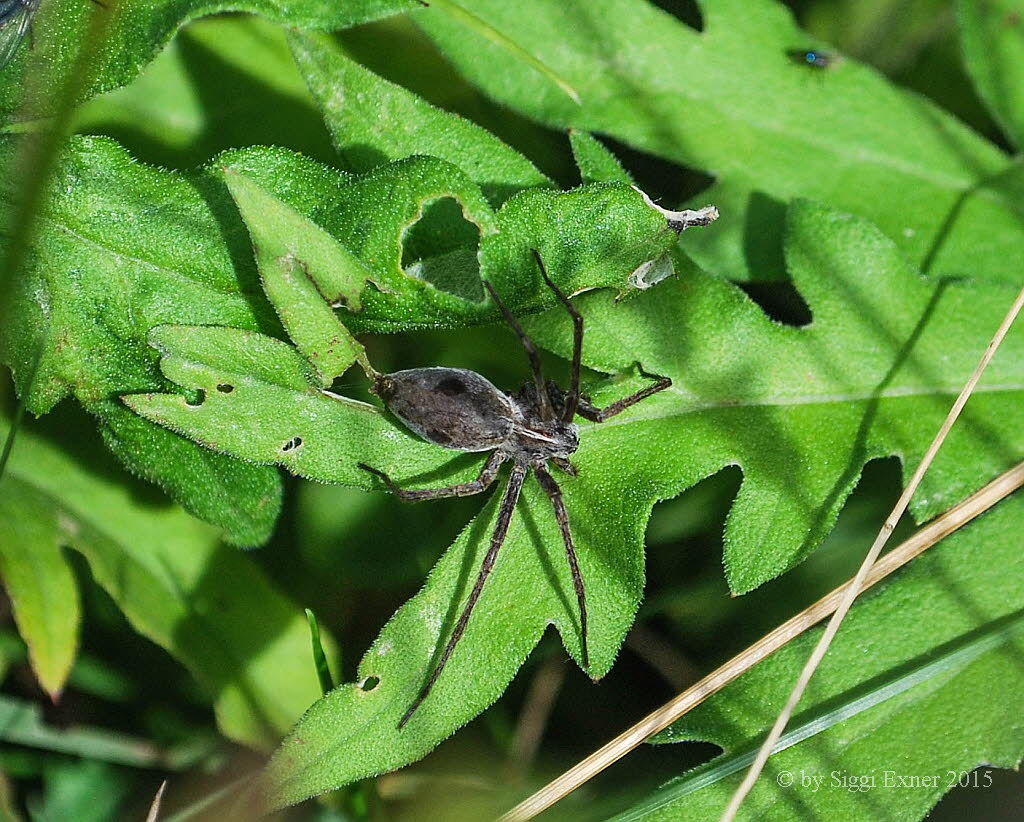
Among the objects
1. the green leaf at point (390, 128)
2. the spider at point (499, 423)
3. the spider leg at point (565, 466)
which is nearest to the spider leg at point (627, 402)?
the spider at point (499, 423)

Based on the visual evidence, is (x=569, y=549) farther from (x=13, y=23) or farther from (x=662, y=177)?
(x=13, y=23)

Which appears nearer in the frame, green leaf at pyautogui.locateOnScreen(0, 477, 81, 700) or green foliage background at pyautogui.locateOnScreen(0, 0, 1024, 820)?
green foliage background at pyautogui.locateOnScreen(0, 0, 1024, 820)

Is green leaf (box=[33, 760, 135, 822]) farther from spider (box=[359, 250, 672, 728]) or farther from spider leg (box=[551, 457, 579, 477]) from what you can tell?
spider leg (box=[551, 457, 579, 477])

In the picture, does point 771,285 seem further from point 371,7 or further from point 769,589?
point 371,7

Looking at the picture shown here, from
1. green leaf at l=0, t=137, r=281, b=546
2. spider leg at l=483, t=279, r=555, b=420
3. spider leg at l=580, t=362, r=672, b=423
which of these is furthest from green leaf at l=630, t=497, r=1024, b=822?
green leaf at l=0, t=137, r=281, b=546

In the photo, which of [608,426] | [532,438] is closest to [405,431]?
[532,438]

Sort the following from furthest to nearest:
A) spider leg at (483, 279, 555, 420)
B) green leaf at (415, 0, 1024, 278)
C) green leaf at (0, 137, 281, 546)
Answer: green leaf at (415, 0, 1024, 278)
spider leg at (483, 279, 555, 420)
green leaf at (0, 137, 281, 546)

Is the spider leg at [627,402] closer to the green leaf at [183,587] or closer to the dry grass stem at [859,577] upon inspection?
the dry grass stem at [859,577]

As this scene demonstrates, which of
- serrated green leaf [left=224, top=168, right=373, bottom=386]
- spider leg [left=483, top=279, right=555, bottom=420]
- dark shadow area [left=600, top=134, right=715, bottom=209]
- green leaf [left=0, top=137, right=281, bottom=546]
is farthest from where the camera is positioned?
dark shadow area [left=600, top=134, right=715, bottom=209]
